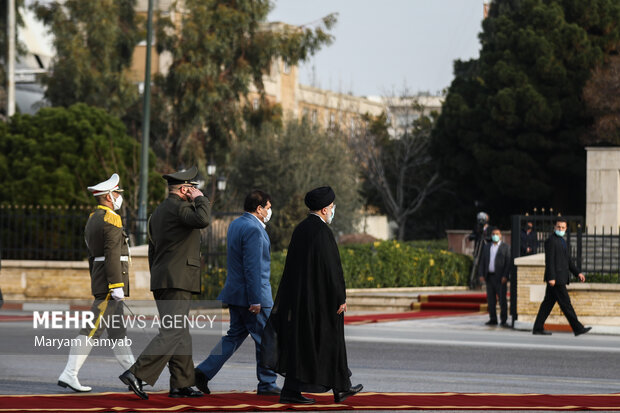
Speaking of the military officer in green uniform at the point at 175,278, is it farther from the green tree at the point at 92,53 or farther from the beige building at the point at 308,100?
the beige building at the point at 308,100

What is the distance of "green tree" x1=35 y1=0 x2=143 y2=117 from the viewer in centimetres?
4491

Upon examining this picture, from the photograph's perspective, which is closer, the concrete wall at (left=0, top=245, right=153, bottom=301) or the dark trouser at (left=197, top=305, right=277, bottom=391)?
the dark trouser at (left=197, top=305, right=277, bottom=391)

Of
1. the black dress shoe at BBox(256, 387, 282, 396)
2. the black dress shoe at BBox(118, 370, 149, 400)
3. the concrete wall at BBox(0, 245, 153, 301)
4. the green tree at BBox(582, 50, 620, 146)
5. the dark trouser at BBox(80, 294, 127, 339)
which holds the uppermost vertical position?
the green tree at BBox(582, 50, 620, 146)

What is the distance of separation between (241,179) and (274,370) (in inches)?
1400

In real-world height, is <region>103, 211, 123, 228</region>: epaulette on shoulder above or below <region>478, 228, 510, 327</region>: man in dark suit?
above

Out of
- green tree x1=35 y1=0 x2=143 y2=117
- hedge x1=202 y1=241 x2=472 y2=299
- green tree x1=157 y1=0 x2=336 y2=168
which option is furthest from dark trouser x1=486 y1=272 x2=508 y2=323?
green tree x1=35 y1=0 x2=143 y2=117

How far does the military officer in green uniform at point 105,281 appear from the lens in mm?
10812

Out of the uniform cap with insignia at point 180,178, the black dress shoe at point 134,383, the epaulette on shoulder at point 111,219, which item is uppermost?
the uniform cap with insignia at point 180,178

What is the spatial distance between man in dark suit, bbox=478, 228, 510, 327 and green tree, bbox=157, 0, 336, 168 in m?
23.9

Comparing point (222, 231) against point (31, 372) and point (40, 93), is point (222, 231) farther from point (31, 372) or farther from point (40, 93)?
point (40, 93)

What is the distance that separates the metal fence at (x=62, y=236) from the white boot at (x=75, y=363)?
14503 millimetres

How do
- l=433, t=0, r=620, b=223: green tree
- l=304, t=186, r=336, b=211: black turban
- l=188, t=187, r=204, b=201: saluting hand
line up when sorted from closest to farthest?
1. l=188, t=187, r=204, b=201: saluting hand
2. l=304, t=186, r=336, b=211: black turban
3. l=433, t=0, r=620, b=223: green tree

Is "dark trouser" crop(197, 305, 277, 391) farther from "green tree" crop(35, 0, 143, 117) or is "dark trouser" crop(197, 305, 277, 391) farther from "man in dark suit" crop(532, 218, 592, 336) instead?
"green tree" crop(35, 0, 143, 117)

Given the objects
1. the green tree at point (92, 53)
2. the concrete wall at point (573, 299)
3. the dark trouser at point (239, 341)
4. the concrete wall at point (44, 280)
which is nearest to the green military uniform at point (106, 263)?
the dark trouser at point (239, 341)
